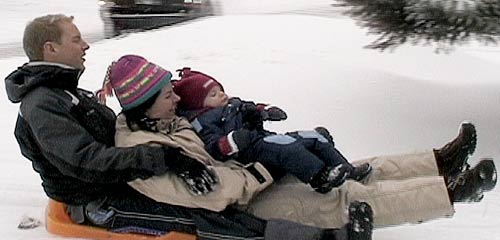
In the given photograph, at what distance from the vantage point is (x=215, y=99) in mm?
4488

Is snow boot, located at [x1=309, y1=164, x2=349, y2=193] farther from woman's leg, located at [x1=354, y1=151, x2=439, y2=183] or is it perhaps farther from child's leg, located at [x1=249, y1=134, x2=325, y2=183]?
woman's leg, located at [x1=354, y1=151, x2=439, y2=183]

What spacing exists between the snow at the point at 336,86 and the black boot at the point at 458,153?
36 centimetres

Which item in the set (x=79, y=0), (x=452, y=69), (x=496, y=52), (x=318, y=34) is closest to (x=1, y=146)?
(x=452, y=69)

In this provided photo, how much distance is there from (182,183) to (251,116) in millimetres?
634

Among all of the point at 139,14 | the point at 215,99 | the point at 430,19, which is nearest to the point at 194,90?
the point at 215,99

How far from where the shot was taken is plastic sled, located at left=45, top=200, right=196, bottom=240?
4.21m

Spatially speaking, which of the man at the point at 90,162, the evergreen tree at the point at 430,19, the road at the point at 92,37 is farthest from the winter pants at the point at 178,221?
the road at the point at 92,37

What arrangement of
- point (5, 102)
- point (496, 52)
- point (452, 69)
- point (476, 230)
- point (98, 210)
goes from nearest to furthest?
point (98, 210) < point (476, 230) < point (5, 102) < point (452, 69) < point (496, 52)

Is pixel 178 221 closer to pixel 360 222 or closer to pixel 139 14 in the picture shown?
pixel 360 222

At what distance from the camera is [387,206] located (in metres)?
4.09

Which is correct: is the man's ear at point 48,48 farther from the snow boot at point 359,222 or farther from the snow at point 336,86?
the snow boot at point 359,222

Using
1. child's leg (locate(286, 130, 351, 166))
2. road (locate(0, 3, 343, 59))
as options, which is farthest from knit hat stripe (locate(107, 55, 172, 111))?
road (locate(0, 3, 343, 59))

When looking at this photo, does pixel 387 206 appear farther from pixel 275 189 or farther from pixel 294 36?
pixel 294 36

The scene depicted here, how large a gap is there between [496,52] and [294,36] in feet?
8.61
